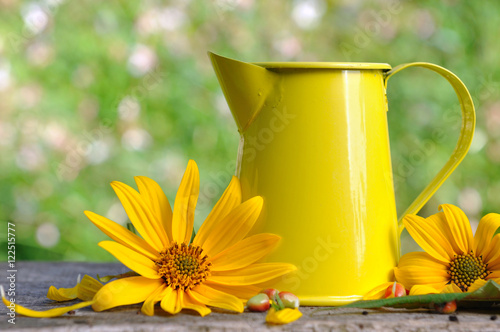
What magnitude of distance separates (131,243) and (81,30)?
1268 millimetres

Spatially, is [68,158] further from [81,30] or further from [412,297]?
[412,297]

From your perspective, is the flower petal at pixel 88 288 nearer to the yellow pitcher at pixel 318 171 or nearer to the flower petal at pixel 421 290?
the yellow pitcher at pixel 318 171

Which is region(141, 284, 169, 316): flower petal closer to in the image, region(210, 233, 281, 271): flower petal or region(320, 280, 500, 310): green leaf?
region(210, 233, 281, 271): flower petal

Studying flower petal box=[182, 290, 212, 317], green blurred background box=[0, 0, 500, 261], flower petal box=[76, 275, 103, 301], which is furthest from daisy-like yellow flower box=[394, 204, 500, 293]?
green blurred background box=[0, 0, 500, 261]

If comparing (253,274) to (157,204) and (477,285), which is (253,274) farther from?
(477,285)

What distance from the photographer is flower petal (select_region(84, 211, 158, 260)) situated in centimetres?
67

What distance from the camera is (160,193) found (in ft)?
2.36

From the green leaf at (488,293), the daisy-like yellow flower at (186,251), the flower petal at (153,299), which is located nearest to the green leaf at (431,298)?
the green leaf at (488,293)

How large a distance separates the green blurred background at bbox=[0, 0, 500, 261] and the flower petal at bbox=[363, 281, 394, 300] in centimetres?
94

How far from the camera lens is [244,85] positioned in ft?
2.42

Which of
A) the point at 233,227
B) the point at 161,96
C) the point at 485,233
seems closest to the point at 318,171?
the point at 233,227

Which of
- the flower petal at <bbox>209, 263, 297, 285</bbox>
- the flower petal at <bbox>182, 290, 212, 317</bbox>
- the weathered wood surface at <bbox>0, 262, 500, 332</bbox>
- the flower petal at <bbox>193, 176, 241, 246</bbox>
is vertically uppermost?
the flower petal at <bbox>193, 176, 241, 246</bbox>

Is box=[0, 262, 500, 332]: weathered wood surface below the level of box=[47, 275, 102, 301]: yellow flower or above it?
below

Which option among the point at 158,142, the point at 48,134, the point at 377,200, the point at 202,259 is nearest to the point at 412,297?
the point at 377,200
